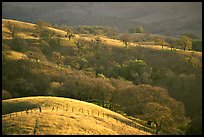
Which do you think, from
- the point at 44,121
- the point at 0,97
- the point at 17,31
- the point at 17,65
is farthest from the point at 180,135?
the point at 17,31

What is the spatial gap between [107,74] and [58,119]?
6180cm

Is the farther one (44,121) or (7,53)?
(7,53)

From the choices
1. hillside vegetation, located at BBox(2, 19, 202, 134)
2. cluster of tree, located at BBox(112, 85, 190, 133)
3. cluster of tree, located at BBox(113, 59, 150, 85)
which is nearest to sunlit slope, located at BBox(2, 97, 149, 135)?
cluster of tree, located at BBox(112, 85, 190, 133)

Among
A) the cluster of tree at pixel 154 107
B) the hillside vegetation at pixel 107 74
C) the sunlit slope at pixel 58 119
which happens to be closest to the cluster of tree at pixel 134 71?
the hillside vegetation at pixel 107 74

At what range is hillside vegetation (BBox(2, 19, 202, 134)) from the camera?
2605 inches

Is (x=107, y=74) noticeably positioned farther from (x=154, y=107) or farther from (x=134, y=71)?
(x=154, y=107)

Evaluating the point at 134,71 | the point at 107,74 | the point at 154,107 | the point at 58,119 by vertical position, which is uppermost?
the point at 134,71

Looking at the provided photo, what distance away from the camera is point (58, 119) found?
42.2m

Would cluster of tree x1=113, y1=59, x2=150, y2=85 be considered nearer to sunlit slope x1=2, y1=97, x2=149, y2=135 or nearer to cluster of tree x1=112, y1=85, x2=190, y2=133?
cluster of tree x1=112, y1=85, x2=190, y2=133

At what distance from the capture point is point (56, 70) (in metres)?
94.8

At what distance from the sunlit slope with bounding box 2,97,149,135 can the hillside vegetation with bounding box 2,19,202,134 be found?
12299 mm

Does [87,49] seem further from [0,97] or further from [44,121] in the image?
[44,121]

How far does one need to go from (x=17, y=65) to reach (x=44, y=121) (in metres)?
57.1

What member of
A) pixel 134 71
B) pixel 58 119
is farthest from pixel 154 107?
pixel 134 71
